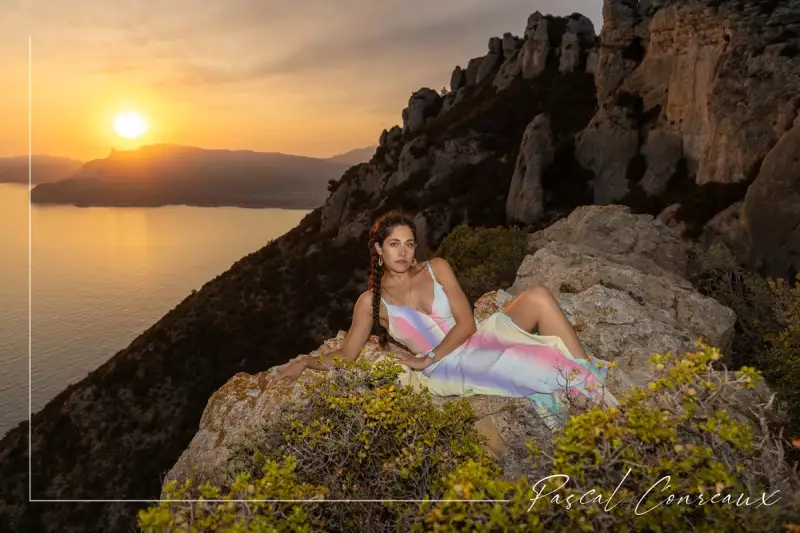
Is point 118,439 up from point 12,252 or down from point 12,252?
down

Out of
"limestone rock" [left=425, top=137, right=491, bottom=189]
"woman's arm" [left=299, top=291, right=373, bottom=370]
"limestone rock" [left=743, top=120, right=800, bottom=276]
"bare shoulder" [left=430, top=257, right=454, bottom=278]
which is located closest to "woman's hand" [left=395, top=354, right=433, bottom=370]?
"woman's arm" [left=299, top=291, right=373, bottom=370]

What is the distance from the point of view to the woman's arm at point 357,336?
5570 mm

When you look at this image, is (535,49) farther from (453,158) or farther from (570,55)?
(453,158)

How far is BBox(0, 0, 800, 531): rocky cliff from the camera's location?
70.2 feet

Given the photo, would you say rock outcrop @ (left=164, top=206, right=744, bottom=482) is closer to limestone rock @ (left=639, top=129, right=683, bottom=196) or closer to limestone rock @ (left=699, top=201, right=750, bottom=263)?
limestone rock @ (left=699, top=201, right=750, bottom=263)

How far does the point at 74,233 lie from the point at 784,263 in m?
213

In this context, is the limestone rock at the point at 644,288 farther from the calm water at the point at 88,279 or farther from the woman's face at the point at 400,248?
the calm water at the point at 88,279

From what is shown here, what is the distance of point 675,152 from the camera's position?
1411 inches

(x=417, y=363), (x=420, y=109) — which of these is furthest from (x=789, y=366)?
(x=420, y=109)

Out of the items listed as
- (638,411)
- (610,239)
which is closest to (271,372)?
(638,411)

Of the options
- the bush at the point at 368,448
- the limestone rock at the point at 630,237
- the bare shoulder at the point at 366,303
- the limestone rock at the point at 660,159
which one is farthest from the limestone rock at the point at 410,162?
the bush at the point at 368,448

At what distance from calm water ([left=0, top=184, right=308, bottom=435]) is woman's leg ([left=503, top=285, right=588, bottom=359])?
74.3 metres

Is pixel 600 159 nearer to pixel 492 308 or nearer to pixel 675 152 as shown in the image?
pixel 675 152

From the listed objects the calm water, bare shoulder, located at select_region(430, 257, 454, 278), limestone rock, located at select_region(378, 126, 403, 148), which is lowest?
the calm water
